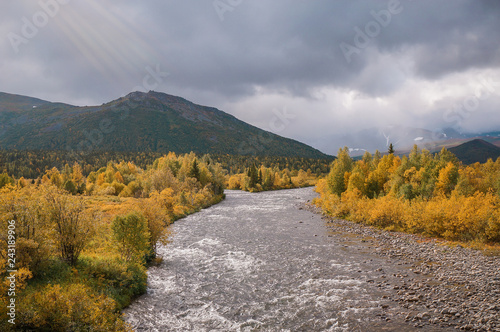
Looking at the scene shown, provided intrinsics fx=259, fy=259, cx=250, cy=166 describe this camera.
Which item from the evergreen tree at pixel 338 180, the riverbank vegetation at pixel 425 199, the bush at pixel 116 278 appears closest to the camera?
the bush at pixel 116 278

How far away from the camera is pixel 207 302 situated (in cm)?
2031

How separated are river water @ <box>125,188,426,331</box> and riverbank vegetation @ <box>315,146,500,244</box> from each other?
37.2 ft

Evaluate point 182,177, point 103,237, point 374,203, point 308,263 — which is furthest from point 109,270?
point 182,177

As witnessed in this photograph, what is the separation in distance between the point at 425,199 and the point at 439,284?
28.1 metres

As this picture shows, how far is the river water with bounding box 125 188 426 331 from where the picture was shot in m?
17.5

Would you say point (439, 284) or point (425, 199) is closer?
point (439, 284)

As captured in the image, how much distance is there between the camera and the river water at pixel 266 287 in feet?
57.3

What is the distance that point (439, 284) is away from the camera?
875 inches

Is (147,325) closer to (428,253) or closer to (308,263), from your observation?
(308,263)

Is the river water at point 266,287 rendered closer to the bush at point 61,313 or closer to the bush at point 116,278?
the bush at point 116,278

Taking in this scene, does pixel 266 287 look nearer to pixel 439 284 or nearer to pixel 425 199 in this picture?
pixel 439 284

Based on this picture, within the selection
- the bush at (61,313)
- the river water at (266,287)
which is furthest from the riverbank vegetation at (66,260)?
the river water at (266,287)

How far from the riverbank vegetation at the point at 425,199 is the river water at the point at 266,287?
11.3 metres

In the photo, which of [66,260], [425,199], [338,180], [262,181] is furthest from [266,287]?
[262,181]
